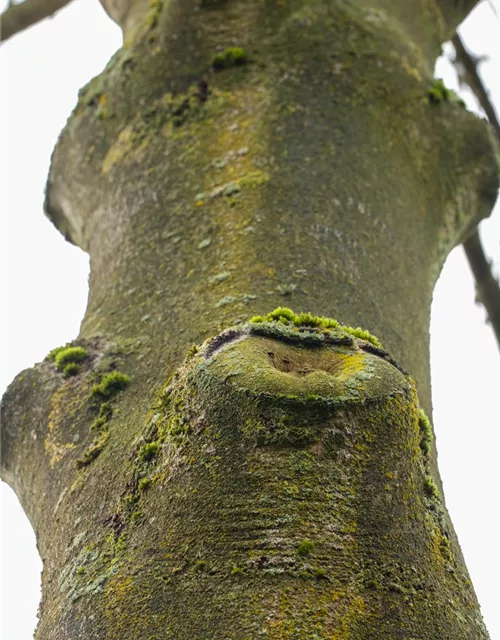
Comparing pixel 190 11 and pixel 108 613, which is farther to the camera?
pixel 190 11

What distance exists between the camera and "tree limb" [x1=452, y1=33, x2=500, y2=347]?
148 inches

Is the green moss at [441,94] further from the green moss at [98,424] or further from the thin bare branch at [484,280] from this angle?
the green moss at [98,424]

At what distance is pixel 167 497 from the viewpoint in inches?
57.7

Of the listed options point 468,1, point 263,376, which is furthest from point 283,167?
point 468,1

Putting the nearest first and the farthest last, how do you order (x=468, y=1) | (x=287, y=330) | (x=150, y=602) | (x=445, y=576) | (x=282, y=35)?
1. (x=150, y=602)
2. (x=445, y=576)
3. (x=287, y=330)
4. (x=282, y=35)
5. (x=468, y=1)

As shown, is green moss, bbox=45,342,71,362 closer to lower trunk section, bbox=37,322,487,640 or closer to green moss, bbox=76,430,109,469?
green moss, bbox=76,430,109,469

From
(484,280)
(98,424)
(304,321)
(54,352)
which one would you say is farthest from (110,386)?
(484,280)

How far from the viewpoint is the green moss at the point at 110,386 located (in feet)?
6.14

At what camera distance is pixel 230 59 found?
8.06 ft

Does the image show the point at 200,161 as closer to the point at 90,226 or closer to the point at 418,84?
the point at 90,226

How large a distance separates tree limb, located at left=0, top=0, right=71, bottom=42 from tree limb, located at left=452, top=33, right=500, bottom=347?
1.84 metres

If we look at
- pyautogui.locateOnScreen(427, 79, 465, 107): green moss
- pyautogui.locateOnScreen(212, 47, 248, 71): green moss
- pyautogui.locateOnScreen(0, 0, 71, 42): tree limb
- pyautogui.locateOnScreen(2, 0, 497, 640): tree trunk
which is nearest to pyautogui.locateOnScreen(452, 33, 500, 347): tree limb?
pyautogui.locateOnScreen(2, 0, 497, 640): tree trunk

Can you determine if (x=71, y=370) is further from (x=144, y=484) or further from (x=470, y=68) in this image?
(x=470, y=68)

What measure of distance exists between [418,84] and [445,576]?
157 centimetres
